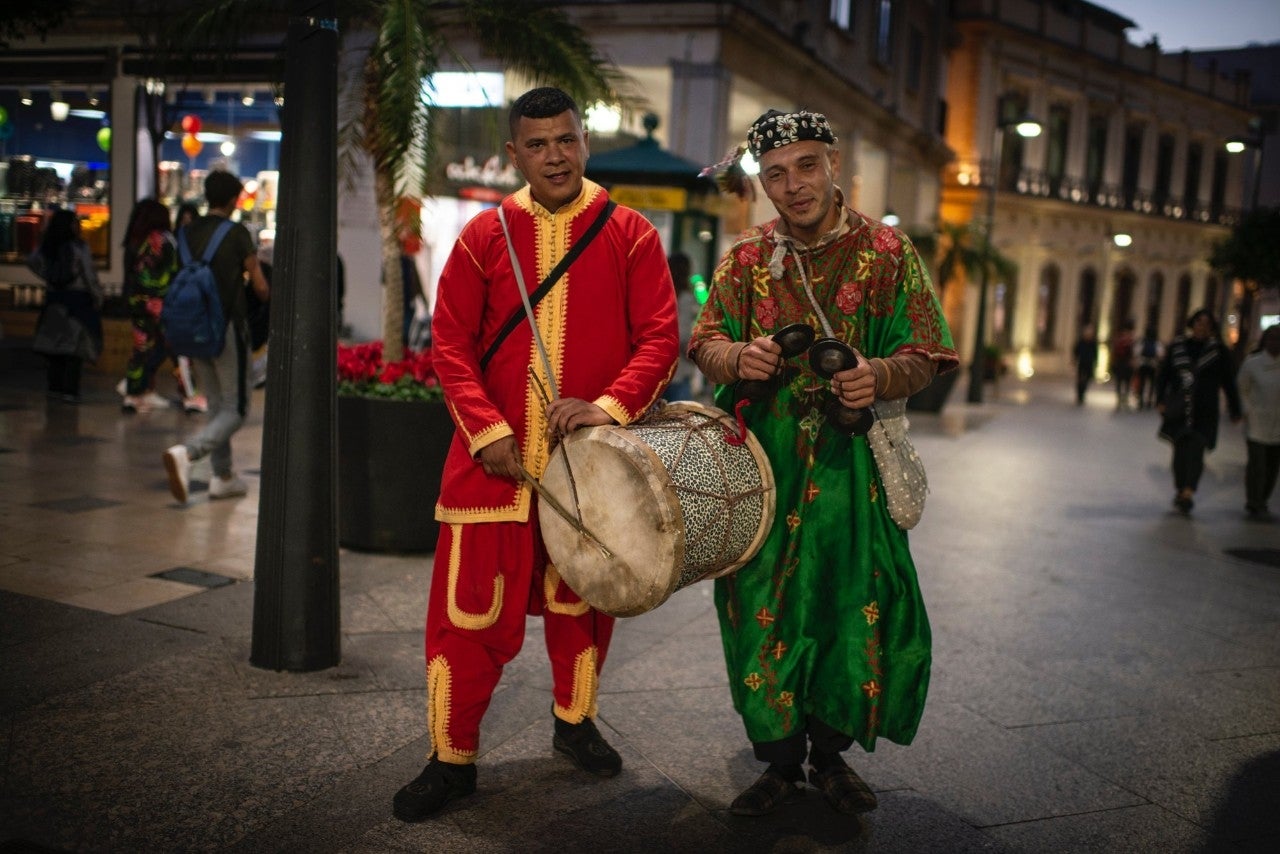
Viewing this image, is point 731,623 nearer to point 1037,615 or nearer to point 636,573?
point 636,573

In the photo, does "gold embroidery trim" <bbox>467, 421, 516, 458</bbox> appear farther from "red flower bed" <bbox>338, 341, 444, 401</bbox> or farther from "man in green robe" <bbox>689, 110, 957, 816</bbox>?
"red flower bed" <bbox>338, 341, 444, 401</bbox>

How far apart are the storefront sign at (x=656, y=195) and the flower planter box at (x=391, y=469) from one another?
846 centimetres

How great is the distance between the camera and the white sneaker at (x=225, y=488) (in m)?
7.88

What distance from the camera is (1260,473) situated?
10.6 metres

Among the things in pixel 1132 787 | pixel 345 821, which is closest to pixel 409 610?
pixel 345 821

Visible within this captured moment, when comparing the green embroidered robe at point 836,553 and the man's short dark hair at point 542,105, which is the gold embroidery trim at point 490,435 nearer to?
the green embroidered robe at point 836,553

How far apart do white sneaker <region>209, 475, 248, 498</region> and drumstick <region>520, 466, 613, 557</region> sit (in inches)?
199

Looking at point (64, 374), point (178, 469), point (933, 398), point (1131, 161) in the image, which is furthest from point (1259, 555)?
point (1131, 161)

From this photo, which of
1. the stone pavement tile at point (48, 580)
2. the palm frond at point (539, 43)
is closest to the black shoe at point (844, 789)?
the stone pavement tile at point (48, 580)

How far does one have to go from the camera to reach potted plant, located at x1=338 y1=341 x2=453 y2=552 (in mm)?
6344

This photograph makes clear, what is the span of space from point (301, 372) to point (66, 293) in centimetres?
874

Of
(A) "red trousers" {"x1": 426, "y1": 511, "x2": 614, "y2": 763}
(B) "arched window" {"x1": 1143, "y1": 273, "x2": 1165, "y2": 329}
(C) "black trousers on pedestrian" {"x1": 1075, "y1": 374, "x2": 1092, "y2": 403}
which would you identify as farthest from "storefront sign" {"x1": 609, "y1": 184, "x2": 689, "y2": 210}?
(B) "arched window" {"x1": 1143, "y1": 273, "x2": 1165, "y2": 329}

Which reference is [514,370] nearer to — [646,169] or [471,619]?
[471,619]

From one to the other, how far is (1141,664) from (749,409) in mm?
2930
